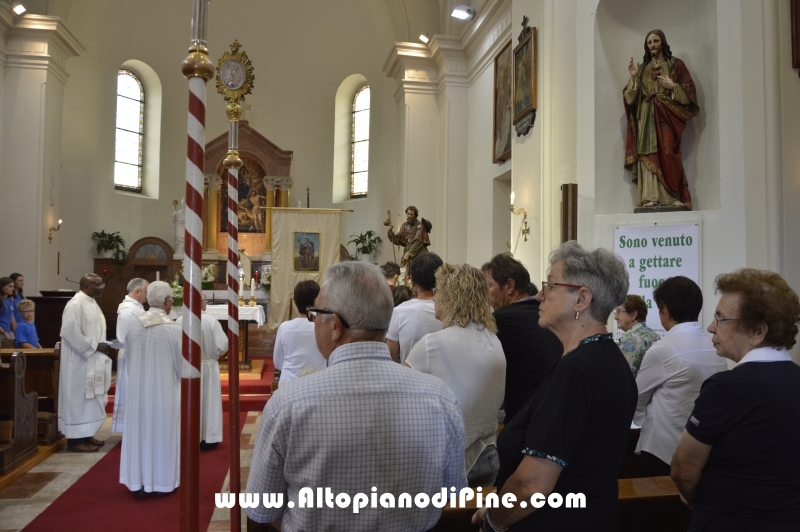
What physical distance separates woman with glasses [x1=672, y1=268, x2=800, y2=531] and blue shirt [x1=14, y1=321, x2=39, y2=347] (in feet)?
26.5

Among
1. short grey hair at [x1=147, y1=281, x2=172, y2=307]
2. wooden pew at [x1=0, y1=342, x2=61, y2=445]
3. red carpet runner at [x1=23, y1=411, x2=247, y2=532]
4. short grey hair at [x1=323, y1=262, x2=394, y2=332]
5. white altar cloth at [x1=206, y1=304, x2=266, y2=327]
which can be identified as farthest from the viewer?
white altar cloth at [x1=206, y1=304, x2=266, y2=327]

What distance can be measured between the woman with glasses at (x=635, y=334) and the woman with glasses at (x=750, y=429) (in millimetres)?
1684

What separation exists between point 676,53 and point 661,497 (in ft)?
18.6

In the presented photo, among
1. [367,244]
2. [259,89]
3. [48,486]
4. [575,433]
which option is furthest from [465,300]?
[259,89]

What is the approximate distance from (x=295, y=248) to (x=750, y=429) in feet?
36.4

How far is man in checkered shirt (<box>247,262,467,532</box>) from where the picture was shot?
5.31ft

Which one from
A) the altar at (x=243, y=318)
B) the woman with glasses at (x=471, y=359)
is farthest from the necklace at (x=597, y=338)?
the altar at (x=243, y=318)

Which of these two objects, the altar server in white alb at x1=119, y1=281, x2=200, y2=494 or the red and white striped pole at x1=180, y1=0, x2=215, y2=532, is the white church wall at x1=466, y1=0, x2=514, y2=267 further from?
the red and white striped pole at x1=180, y1=0, x2=215, y2=532

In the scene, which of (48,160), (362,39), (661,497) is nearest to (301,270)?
(48,160)

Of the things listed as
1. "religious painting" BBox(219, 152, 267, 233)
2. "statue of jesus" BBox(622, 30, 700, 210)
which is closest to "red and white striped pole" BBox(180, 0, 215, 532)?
"statue of jesus" BBox(622, 30, 700, 210)

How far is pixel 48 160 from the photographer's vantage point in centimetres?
1198

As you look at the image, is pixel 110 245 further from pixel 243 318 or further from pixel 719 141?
pixel 719 141

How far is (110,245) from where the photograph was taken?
14211mm

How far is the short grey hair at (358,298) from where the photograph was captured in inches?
Answer: 68.1
